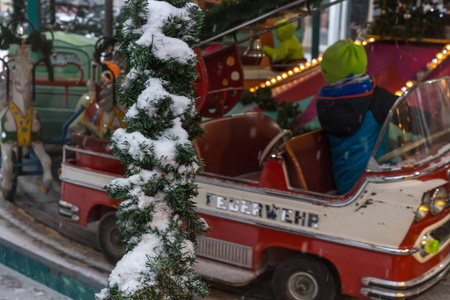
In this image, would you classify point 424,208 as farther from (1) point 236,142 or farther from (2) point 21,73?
(2) point 21,73

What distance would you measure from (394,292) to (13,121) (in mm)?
4364

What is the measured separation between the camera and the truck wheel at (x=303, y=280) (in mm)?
3893

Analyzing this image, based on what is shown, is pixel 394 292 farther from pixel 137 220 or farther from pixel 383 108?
pixel 137 220

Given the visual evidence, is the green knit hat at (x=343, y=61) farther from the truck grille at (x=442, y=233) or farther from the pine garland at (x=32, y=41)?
the pine garland at (x=32, y=41)

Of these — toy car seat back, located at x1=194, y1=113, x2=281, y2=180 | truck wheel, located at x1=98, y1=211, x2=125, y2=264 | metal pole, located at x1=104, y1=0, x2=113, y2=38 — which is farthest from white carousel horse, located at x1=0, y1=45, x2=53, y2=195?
toy car seat back, located at x1=194, y1=113, x2=281, y2=180

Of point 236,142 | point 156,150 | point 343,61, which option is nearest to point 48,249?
point 236,142

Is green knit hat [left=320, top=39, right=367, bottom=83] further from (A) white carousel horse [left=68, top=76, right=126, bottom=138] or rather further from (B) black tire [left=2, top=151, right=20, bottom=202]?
(B) black tire [left=2, top=151, right=20, bottom=202]

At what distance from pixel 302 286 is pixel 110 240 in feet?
5.63

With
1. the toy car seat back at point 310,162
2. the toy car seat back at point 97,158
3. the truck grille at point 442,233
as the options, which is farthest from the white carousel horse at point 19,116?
the truck grille at point 442,233

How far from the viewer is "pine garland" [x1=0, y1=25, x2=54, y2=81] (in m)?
6.18

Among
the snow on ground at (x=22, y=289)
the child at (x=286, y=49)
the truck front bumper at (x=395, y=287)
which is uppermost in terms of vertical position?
the child at (x=286, y=49)

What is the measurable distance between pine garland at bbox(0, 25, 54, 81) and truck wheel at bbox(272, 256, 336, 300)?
378cm

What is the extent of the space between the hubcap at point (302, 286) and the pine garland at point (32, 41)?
3857 mm

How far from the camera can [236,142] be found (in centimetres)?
508
